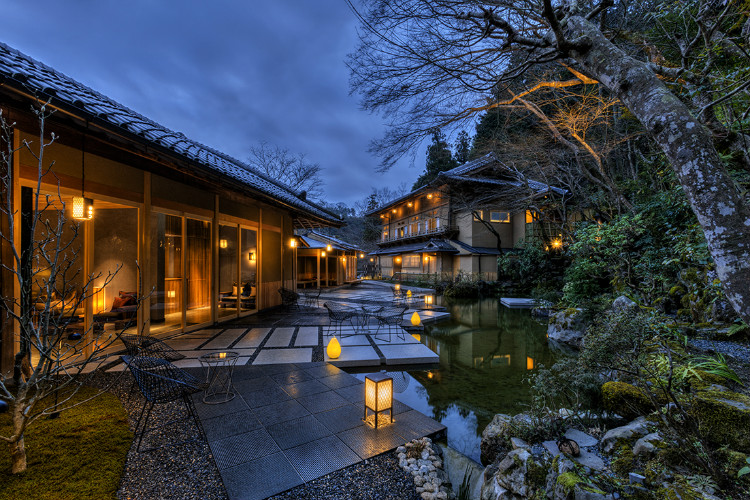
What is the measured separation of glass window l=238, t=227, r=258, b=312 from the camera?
8375 mm

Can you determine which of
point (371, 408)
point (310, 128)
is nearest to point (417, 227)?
point (310, 128)

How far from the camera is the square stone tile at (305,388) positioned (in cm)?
380

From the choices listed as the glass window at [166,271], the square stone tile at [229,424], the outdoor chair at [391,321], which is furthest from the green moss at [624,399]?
the glass window at [166,271]

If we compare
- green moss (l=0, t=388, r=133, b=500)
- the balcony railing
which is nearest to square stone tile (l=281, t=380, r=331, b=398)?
green moss (l=0, t=388, r=133, b=500)

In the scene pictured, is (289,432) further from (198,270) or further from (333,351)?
(198,270)

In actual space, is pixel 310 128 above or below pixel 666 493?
above

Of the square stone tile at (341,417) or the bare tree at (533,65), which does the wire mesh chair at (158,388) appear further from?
the bare tree at (533,65)

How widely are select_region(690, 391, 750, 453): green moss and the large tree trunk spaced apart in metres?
1.50

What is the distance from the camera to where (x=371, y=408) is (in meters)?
3.14

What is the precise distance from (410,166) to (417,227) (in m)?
21.3

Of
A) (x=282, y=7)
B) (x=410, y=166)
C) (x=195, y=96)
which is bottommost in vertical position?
(x=410, y=166)

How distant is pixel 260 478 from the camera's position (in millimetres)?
2273

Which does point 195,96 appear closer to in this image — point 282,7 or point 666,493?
point 282,7

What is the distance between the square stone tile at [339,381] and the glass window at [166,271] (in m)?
4.02
